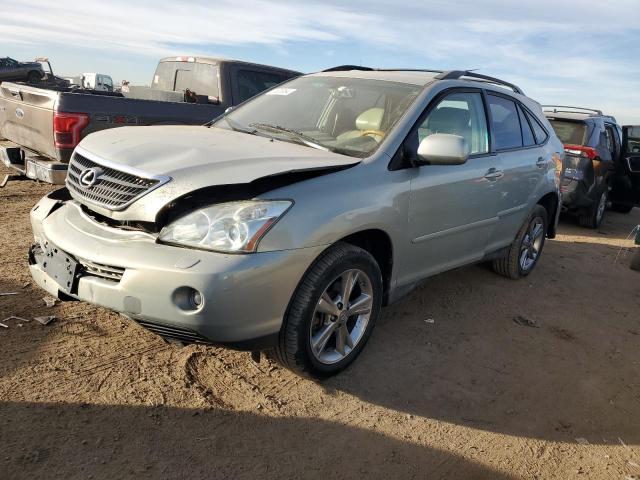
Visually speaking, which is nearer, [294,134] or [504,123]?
[294,134]

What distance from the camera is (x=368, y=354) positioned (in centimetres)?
353

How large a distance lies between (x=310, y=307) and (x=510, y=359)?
5.61 ft

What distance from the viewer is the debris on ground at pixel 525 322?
4.33 metres

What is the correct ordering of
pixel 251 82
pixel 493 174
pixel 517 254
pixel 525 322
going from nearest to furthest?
pixel 493 174
pixel 525 322
pixel 517 254
pixel 251 82

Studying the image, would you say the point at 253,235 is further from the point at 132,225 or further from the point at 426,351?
the point at 426,351

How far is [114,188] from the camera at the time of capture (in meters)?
2.80

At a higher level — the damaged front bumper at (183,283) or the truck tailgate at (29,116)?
the truck tailgate at (29,116)

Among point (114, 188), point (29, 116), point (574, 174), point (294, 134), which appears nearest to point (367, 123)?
point (294, 134)

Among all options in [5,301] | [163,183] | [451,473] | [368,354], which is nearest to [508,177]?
[368,354]

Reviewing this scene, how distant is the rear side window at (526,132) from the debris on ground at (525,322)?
5.23 feet

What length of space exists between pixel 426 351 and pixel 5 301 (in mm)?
2892

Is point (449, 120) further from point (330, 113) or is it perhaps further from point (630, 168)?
point (630, 168)

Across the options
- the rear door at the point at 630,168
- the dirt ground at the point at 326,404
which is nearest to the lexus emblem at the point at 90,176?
the dirt ground at the point at 326,404

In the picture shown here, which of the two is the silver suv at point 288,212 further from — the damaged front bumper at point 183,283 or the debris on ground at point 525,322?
the debris on ground at point 525,322
